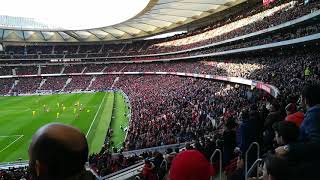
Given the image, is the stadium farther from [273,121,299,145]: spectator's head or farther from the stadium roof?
the stadium roof

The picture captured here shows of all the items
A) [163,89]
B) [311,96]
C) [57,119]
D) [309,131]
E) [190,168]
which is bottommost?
[57,119]

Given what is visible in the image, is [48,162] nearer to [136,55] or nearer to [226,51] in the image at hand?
[226,51]

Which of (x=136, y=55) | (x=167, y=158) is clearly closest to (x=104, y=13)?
(x=136, y=55)

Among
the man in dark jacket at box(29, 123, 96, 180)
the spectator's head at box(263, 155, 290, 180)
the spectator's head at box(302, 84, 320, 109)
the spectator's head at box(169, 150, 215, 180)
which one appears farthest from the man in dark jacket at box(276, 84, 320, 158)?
the man in dark jacket at box(29, 123, 96, 180)

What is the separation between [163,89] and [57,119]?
1536cm

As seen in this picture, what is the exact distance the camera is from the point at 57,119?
39.6 m

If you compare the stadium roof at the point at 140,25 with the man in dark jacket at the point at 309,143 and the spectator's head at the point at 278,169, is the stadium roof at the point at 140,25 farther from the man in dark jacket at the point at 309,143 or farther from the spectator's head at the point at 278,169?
the spectator's head at the point at 278,169

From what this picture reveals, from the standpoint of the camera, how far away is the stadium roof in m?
51.5

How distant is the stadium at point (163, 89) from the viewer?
4164 mm

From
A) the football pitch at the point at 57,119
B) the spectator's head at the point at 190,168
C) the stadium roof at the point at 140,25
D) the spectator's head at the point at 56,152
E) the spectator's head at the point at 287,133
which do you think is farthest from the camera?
the stadium roof at the point at 140,25

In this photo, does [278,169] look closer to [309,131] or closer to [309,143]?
[309,143]

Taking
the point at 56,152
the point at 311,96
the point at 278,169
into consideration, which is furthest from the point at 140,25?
the point at 56,152

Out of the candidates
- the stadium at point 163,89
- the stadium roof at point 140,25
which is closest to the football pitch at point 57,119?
the stadium at point 163,89

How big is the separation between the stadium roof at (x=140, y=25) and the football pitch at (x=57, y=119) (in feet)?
43.7
